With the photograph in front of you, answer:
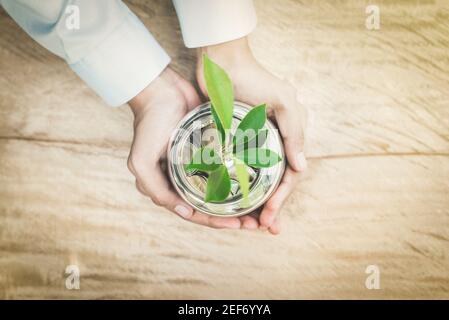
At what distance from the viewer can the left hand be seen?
23.5 inches

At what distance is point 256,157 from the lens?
442 mm

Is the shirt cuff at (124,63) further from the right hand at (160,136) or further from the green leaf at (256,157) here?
the green leaf at (256,157)

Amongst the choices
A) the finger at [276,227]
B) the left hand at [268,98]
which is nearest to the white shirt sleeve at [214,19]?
the left hand at [268,98]

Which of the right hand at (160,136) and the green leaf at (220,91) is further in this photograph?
the right hand at (160,136)

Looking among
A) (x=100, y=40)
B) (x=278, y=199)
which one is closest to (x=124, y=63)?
(x=100, y=40)

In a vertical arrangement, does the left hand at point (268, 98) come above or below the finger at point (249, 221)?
above

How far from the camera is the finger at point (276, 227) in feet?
2.16

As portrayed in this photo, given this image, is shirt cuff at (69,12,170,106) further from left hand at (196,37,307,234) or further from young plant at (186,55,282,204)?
young plant at (186,55,282,204)

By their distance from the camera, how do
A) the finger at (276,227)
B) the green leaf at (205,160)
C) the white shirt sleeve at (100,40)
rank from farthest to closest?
the finger at (276,227) < the white shirt sleeve at (100,40) < the green leaf at (205,160)

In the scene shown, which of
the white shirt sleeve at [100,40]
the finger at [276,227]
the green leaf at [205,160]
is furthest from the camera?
the finger at [276,227]

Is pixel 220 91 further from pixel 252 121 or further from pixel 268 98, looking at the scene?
pixel 268 98

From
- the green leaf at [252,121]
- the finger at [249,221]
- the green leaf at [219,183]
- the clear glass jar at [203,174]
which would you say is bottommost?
the finger at [249,221]
